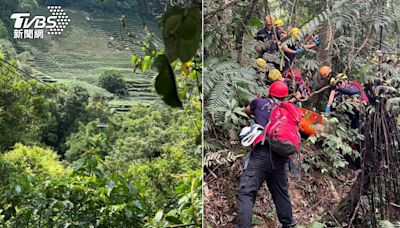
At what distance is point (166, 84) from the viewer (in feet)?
0.95

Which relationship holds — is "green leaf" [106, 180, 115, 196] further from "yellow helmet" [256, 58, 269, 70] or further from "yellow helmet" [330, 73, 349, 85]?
"yellow helmet" [330, 73, 349, 85]

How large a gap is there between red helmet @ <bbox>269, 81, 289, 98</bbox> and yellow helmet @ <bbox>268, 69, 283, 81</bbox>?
0.04 ft

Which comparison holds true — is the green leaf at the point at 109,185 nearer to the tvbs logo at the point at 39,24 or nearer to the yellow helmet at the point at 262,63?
the yellow helmet at the point at 262,63

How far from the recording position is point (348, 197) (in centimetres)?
150

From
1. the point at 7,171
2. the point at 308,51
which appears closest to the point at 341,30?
the point at 308,51

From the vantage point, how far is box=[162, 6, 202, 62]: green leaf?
0.84ft

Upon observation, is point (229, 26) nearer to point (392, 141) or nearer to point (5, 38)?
point (392, 141)

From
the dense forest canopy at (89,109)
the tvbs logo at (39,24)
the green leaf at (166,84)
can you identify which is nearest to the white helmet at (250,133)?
the dense forest canopy at (89,109)

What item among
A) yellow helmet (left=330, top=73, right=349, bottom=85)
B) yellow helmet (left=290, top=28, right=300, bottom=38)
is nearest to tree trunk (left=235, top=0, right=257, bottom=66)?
yellow helmet (left=290, top=28, right=300, bottom=38)

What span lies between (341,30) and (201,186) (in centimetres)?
53

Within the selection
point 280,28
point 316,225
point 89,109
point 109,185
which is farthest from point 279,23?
point 89,109

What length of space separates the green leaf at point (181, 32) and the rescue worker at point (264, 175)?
3.94 feet

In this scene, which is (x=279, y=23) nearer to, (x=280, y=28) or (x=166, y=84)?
(x=280, y=28)

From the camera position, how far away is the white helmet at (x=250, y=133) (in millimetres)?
1470
